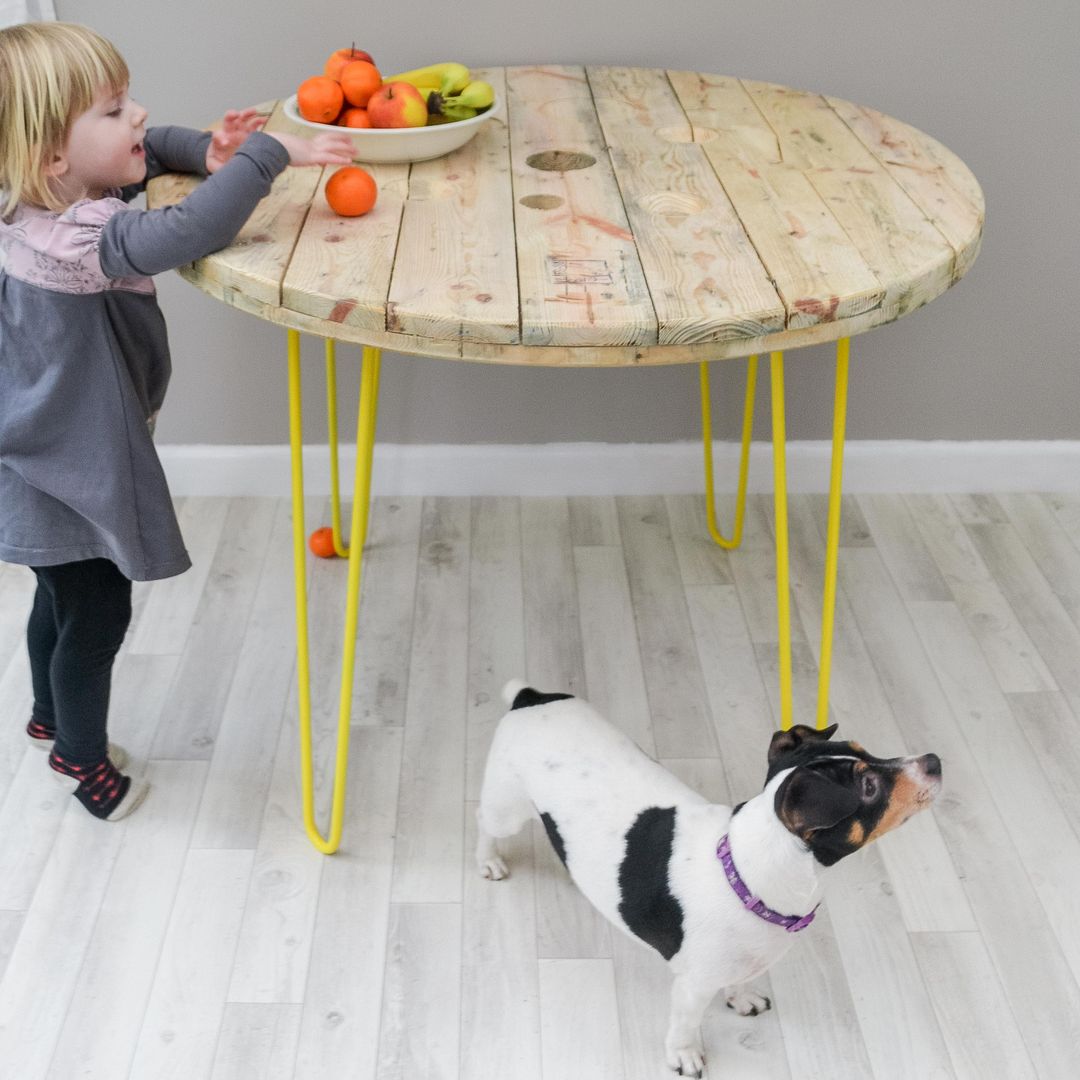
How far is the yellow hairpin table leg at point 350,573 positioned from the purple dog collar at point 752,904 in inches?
20.8

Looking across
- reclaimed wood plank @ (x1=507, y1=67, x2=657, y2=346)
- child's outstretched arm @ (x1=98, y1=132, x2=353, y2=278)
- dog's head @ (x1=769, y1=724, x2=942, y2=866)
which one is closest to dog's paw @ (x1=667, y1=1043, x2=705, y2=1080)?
dog's head @ (x1=769, y1=724, x2=942, y2=866)

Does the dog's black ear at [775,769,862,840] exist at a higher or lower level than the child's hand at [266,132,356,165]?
lower

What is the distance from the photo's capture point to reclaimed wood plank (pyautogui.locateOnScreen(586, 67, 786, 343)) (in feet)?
3.96

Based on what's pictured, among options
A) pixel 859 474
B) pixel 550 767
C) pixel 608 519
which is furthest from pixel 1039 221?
pixel 550 767

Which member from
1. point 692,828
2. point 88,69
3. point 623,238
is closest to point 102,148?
point 88,69

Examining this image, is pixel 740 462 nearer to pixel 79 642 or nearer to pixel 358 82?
pixel 358 82

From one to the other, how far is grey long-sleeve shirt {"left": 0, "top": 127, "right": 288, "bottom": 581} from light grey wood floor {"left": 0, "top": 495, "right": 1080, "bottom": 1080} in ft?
1.48

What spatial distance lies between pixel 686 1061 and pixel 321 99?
1235 mm

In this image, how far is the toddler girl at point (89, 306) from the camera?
1277 mm

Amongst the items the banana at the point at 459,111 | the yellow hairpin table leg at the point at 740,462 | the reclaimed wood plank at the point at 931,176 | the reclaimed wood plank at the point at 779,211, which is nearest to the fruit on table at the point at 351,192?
the banana at the point at 459,111

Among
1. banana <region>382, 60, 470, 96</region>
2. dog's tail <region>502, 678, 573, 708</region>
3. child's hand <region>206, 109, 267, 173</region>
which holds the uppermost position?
banana <region>382, 60, 470, 96</region>

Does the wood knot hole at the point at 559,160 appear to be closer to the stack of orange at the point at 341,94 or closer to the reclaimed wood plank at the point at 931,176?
the stack of orange at the point at 341,94

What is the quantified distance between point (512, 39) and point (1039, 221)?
99 centimetres

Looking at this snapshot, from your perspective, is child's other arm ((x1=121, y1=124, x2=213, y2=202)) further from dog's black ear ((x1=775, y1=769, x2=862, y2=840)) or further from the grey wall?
dog's black ear ((x1=775, y1=769, x2=862, y2=840))
